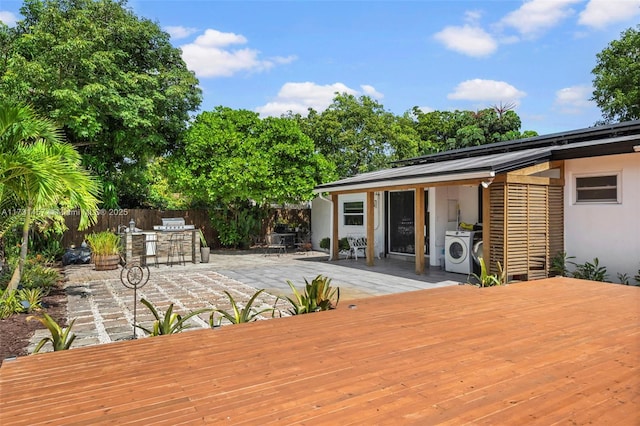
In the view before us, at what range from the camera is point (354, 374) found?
2482 mm

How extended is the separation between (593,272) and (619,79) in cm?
1724

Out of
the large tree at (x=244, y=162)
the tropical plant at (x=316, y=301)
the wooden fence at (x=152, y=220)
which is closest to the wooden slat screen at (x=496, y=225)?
the tropical plant at (x=316, y=301)

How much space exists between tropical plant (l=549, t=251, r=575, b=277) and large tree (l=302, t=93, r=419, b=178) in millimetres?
11942

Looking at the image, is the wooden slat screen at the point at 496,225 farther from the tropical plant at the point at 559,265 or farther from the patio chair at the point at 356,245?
the patio chair at the point at 356,245

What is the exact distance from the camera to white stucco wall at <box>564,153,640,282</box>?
24.1ft

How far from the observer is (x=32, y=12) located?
1364 cm

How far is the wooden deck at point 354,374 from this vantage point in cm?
199

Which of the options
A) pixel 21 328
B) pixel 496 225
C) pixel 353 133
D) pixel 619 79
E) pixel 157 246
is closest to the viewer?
pixel 21 328

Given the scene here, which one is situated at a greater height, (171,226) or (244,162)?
(244,162)

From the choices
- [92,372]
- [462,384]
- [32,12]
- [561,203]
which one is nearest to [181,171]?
[32,12]

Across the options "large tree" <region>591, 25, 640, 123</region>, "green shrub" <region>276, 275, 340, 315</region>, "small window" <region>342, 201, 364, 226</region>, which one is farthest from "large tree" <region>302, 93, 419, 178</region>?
"green shrub" <region>276, 275, 340, 315</region>

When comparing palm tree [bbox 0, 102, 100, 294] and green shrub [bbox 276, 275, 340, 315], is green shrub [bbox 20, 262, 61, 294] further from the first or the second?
green shrub [bbox 276, 275, 340, 315]

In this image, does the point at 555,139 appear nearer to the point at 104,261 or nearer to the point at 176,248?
the point at 176,248

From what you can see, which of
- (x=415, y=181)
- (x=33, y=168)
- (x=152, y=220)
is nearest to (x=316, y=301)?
(x=33, y=168)
